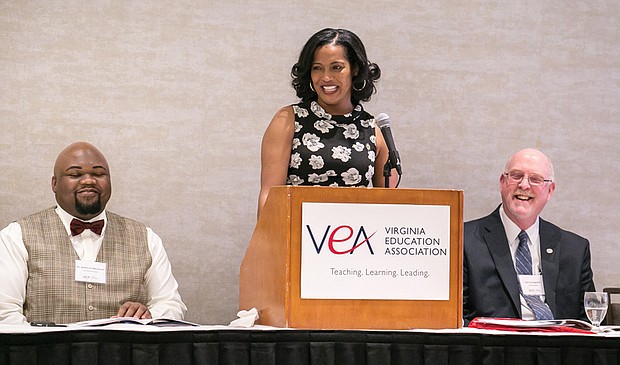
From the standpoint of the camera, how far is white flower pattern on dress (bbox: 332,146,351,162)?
3176 millimetres

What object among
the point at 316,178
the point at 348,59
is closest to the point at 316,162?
the point at 316,178

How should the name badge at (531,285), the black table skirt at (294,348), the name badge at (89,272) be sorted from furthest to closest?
the name badge at (531,285) → the name badge at (89,272) → the black table skirt at (294,348)

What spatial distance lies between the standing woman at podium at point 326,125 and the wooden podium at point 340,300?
777mm

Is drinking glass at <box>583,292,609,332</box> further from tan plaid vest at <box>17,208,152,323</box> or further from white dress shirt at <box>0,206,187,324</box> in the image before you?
tan plaid vest at <box>17,208,152,323</box>

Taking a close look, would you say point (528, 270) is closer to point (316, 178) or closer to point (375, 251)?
point (316, 178)

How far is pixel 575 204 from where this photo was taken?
4551 mm

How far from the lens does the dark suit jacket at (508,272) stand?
353 cm

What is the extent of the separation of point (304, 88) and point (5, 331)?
4.83 feet

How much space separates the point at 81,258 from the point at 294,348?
1.62m

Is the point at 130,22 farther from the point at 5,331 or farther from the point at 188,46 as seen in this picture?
the point at 5,331

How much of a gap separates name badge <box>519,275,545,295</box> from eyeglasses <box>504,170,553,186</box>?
428mm

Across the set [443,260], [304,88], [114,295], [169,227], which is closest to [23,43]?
[169,227]

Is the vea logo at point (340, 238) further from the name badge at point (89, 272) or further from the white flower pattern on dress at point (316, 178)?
the name badge at point (89, 272)

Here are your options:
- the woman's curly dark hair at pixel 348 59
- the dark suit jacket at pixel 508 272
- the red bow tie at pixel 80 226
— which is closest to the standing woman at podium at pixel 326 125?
the woman's curly dark hair at pixel 348 59
